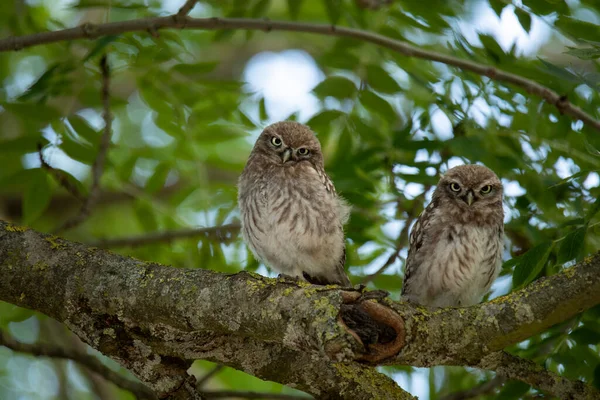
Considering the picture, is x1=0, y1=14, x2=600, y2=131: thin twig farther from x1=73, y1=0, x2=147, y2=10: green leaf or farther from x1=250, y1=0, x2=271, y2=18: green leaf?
x1=250, y1=0, x2=271, y2=18: green leaf

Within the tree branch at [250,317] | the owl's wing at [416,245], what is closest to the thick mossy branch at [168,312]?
the tree branch at [250,317]

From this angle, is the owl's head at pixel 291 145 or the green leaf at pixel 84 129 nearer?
the green leaf at pixel 84 129

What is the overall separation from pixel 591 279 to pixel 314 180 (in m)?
2.50

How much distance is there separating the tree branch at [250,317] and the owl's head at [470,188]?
1.87 m

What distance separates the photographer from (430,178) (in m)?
4.55

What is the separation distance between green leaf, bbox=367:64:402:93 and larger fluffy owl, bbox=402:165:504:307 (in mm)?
801

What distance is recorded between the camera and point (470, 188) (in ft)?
16.7

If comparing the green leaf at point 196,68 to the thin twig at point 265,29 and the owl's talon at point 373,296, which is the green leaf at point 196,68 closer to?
the thin twig at point 265,29

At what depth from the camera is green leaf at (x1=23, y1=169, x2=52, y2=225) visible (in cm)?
442

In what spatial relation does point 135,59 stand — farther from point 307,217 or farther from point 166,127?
point 307,217

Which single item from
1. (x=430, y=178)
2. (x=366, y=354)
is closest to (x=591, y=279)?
(x=366, y=354)

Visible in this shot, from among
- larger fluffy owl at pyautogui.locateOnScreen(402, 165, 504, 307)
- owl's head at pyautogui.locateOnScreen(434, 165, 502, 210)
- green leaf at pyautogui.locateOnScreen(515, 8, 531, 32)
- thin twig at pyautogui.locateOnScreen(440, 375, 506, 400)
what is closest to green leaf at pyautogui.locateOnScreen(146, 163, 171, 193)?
larger fluffy owl at pyautogui.locateOnScreen(402, 165, 504, 307)

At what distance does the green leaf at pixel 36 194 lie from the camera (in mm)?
4422

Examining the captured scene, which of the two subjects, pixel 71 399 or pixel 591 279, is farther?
pixel 71 399
